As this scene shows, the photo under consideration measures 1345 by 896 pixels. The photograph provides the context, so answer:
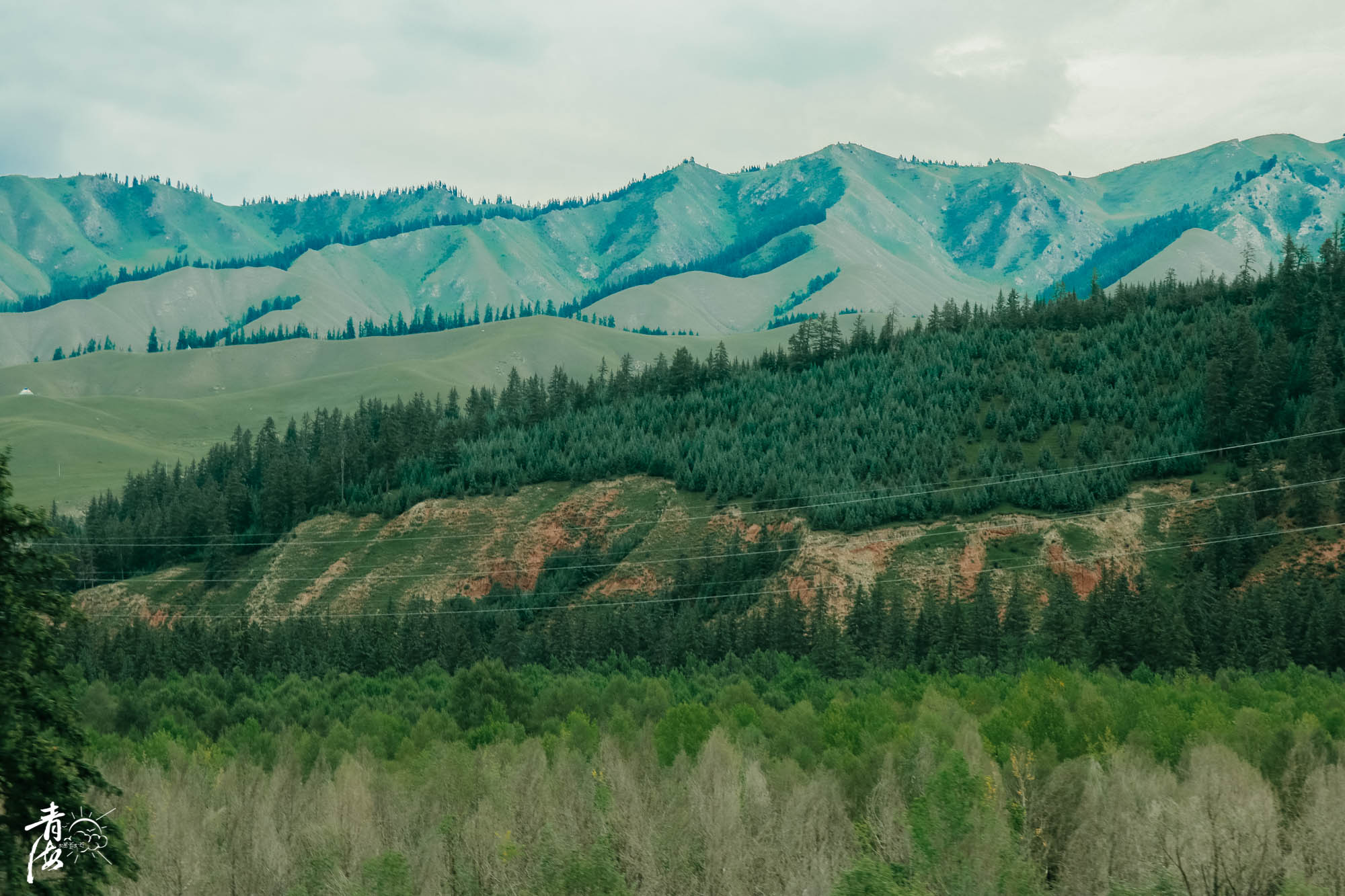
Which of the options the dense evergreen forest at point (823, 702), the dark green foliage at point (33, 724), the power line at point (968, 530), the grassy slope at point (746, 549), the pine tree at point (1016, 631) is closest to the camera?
the dark green foliage at point (33, 724)

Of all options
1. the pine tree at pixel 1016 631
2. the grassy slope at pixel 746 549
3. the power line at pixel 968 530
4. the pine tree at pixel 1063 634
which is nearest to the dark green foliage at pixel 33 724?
the pine tree at pixel 1016 631

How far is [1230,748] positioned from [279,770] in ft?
154

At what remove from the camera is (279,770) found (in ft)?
220

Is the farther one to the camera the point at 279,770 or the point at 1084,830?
the point at 279,770

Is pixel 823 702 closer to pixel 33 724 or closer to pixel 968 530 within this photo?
pixel 968 530

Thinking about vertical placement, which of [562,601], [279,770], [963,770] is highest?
[963,770]

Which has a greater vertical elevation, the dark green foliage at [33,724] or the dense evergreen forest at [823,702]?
the dark green foliage at [33,724]

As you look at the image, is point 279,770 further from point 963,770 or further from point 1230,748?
point 1230,748

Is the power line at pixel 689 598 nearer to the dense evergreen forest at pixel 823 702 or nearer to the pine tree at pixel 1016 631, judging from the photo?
the dense evergreen forest at pixel 823 702

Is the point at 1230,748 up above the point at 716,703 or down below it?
above

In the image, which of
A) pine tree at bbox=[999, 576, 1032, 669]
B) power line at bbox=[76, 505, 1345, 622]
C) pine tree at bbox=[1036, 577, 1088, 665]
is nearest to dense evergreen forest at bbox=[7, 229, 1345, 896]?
pine tree at bbox=[1036, 577, 1088, 665]

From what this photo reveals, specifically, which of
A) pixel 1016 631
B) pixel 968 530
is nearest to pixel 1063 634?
pixel 1016 631

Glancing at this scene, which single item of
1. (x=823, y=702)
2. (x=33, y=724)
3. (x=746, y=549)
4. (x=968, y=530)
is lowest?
(x=823, y=702)

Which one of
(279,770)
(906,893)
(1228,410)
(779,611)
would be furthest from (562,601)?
(906,893)
